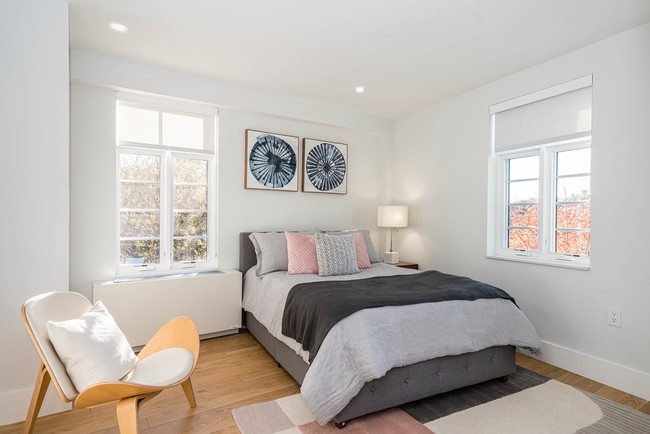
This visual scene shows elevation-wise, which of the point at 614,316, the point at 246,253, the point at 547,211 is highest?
the point at 547,211

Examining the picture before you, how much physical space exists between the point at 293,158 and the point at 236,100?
905 mm

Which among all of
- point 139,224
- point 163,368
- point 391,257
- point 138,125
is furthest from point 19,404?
point 391,257

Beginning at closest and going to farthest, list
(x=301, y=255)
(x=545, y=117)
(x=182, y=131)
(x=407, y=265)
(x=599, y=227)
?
(x=599, y=227) → (x=545, y=117) → (x=301, y=255) → (x=182, y=131) → (x=407, y=265)

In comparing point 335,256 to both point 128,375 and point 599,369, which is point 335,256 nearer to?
point 128,375

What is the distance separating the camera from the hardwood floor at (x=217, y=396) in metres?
2.06

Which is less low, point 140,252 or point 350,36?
point 350,36

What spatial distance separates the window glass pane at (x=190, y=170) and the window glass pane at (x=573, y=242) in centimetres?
345

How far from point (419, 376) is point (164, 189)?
2.84 meters

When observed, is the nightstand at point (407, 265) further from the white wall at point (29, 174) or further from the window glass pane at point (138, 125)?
the white wall at point (29, 174)

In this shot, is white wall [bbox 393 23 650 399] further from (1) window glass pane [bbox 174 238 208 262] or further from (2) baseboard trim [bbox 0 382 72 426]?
(2) baseboard trim [bbox 0 382 72 426]

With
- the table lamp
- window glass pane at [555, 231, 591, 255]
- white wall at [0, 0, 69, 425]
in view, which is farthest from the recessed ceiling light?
window glass pane at [555, 231, 591, 255]

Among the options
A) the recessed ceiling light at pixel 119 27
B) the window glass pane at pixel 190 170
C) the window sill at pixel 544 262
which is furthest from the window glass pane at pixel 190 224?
the window sill at pixel 544 262

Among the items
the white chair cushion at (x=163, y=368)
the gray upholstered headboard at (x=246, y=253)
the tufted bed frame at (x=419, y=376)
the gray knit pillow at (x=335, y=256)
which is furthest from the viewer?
the gray upholstered headboard at (x=246, y=253)

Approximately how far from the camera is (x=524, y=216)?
11.1 feet
